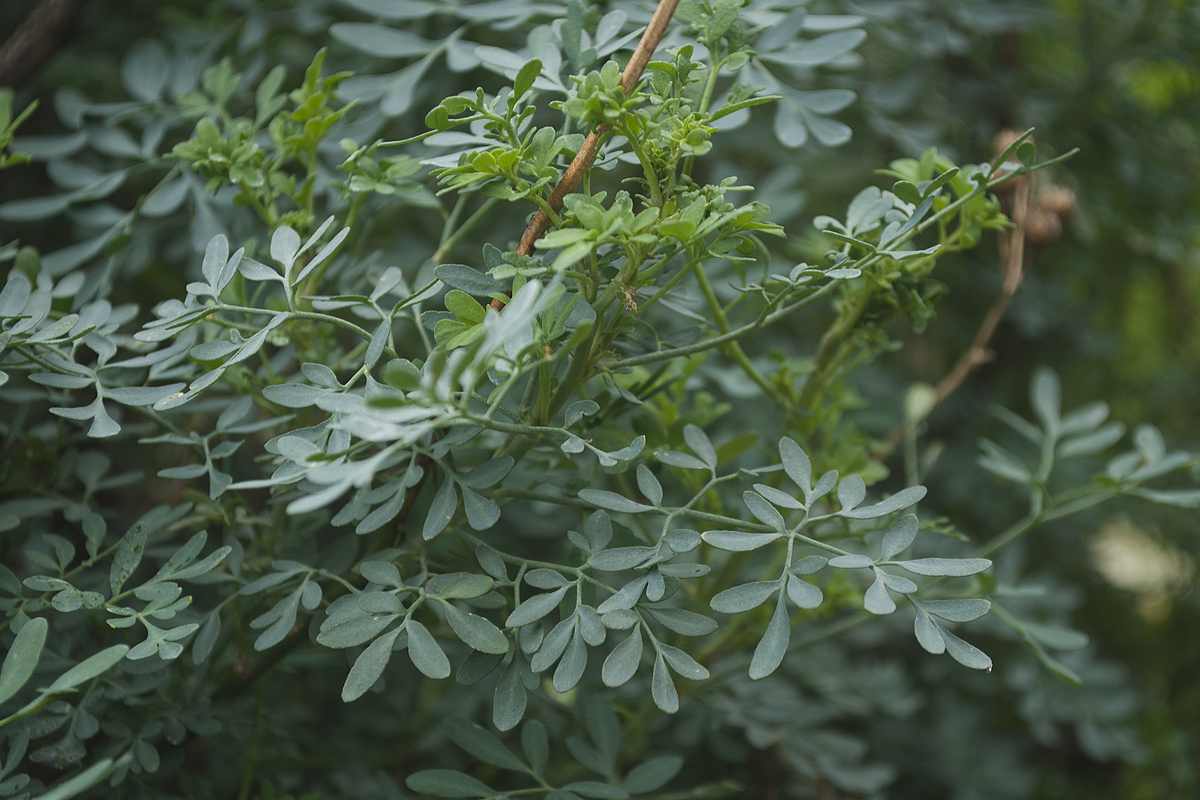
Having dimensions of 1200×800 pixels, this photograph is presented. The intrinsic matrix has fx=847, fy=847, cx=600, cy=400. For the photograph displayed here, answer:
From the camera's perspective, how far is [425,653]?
0.41m

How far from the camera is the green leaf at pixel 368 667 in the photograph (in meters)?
0.40

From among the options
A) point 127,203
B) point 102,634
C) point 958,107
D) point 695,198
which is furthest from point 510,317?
point 958,107

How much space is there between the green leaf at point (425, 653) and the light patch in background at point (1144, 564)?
1.04 metres

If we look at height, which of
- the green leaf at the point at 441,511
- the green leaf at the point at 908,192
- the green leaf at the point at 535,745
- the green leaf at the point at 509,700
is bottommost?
the green leaf at the point at 535,745

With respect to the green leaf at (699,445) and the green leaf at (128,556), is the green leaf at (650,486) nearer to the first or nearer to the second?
the green leaf at (699,445)

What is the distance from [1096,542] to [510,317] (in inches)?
47.5

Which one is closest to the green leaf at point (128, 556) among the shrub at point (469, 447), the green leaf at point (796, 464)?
the shrub at point (469, 447)

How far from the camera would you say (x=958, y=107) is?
104 cm

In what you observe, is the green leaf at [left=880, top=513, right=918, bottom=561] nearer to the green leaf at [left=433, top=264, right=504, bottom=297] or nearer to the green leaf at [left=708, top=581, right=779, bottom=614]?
the green leaf at [left=708, top=581, right=779, bottom=614]

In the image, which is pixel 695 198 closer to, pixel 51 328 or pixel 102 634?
pixel 51 328

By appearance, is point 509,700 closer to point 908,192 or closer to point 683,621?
point 683,621

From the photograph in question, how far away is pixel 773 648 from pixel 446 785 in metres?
0.21

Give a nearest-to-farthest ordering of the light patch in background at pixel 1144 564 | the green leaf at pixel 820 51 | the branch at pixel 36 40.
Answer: the green leaf at pixel 820 51 → the branch at pixel 36 40 → the light patch in background at pixel 1144 564

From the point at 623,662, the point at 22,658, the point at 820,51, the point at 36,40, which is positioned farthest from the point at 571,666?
the point at 36,40
